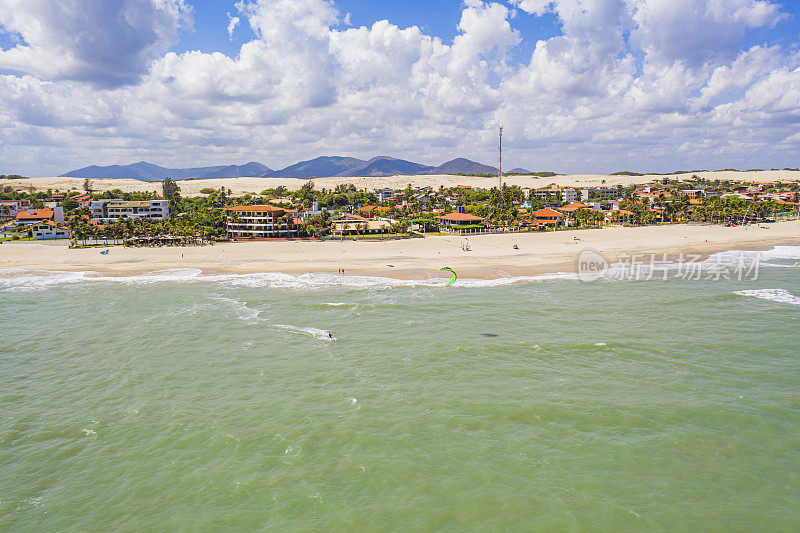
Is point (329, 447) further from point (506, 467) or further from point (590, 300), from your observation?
point (590, 300)

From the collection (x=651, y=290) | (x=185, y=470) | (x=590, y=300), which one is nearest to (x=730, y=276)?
(x=651, y=290)

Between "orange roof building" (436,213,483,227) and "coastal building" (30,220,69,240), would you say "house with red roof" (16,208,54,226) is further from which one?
"orange roof building" (436,213,483,227)

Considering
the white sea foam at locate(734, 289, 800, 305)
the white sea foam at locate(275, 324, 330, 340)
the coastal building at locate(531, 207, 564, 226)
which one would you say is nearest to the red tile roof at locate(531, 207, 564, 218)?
the coastal building at locate(531, 207, 564, 226)

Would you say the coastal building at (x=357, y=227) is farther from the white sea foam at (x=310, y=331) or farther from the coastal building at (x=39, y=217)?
the coastal building at (x=39, y=217)

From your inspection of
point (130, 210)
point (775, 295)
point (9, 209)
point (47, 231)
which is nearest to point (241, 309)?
point (775, 295)

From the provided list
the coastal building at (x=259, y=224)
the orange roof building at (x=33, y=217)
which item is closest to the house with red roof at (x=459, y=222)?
the coastal building at (x=259, y=224)

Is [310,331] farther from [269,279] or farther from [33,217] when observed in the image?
[33,217]
